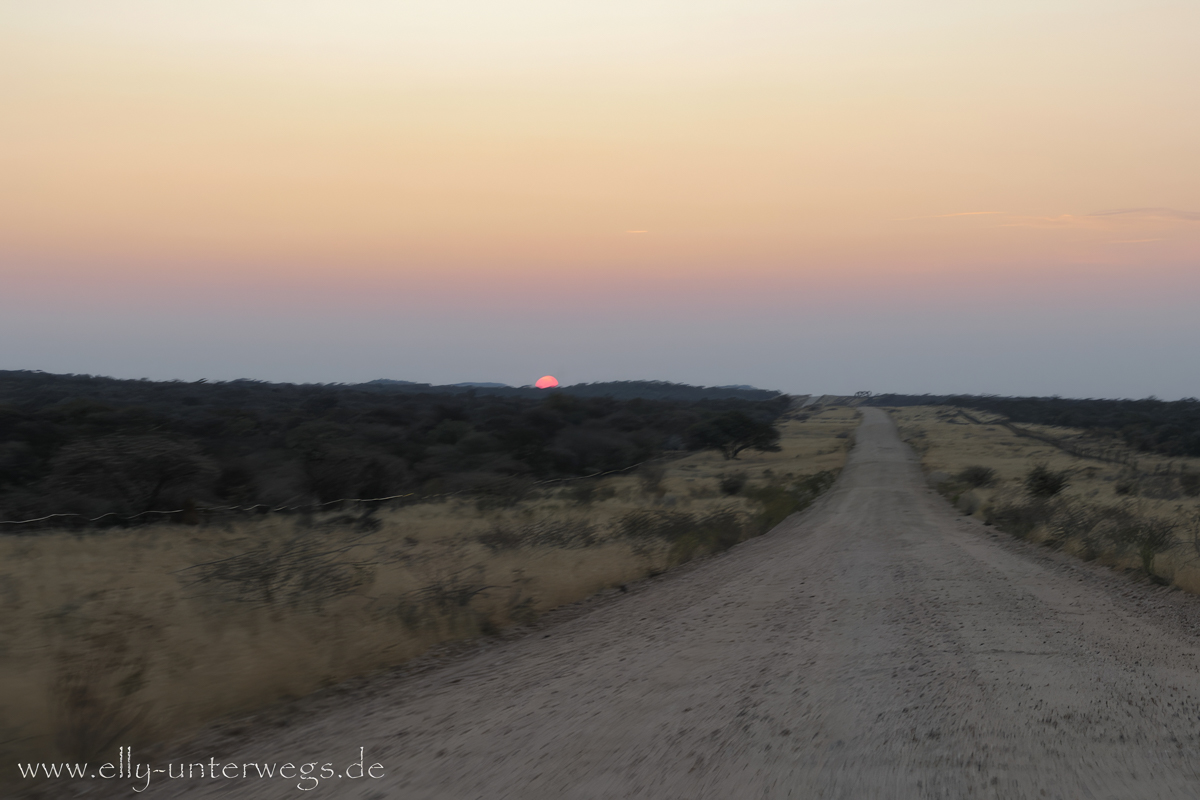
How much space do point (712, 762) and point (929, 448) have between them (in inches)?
2760

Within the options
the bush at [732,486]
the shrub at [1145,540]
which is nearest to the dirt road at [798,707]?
the shrub at [1145,540]

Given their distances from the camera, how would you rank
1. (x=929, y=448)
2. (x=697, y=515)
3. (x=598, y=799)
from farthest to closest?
(x=929, y=448)
(x=697, y=515)
(x=598, y=799)

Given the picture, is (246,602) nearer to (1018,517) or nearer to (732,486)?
(1018,517)

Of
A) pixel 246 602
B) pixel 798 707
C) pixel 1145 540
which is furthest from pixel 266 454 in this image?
pixel 798 707

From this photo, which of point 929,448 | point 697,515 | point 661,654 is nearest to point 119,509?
point 697,515

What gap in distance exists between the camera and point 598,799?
491 centimetres

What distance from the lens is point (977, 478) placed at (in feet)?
130

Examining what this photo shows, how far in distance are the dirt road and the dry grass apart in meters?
0.82

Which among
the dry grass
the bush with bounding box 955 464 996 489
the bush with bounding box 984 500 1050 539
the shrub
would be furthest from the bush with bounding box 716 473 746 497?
the shrub

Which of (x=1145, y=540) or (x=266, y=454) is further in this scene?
(x=266, y=454)

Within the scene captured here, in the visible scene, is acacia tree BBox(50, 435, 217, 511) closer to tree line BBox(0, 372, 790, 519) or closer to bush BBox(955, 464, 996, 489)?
tree line BBox(0, 372, 790, 519)

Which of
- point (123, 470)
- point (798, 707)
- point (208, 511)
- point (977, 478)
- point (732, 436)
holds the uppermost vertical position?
point (123, 470)

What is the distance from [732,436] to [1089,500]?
141 ft

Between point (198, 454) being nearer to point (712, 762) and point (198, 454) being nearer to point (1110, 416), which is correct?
point (712, 762)
